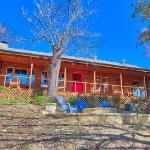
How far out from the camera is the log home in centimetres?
2331

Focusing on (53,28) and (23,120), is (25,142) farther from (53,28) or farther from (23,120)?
(53,28)

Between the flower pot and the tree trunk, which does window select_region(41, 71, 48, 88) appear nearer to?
the tree trunk

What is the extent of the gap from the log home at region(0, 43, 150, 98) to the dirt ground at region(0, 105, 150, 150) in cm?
1130

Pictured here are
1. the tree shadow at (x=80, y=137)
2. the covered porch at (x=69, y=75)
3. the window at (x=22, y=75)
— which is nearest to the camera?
the tree shadow at (x=80, y=137)

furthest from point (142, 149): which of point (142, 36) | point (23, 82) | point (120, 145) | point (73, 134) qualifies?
point (23, 82)

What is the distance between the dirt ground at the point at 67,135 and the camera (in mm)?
7989

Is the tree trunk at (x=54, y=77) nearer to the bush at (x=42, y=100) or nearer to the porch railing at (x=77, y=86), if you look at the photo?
the bush at (x=42, y=100)

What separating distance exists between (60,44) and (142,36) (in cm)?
560

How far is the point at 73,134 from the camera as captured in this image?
352 inches

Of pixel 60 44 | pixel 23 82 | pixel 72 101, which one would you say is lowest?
pixel 72 101

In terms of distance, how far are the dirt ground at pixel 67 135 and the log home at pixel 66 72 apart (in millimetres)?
11300

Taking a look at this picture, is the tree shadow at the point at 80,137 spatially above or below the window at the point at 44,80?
below

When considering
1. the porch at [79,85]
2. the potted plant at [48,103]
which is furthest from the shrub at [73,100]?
the potted plant at [48,103]

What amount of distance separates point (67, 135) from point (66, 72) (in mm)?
18891
